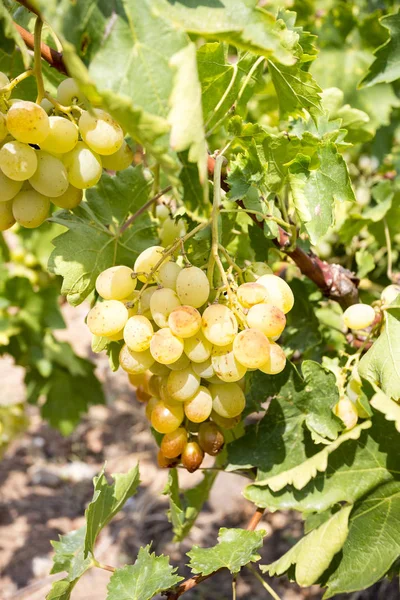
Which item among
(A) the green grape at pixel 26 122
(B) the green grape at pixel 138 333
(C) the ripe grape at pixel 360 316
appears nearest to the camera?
(A) the green grape at pixel 26 122

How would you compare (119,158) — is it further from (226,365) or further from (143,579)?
(143,579)

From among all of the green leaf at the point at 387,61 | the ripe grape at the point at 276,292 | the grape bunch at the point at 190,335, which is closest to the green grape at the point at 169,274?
the grape bunch at the point at 190,335

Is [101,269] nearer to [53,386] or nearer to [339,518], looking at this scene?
[339,518]

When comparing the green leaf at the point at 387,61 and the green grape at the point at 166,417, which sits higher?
the green leaf at the point at 387,61

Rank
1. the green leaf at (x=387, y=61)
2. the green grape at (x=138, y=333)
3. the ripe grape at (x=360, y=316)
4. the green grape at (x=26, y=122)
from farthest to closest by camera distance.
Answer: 1. the green leaf at (x=387, y=61)
2. the ripe grape at (x=360, y=316)
3. the green grape at (x=138, y=333)
4. the green grape at (x=26, y=122)

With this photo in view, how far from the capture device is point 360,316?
2.85 ft

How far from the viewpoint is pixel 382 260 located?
59.8 inches

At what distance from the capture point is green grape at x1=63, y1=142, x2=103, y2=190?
691mm

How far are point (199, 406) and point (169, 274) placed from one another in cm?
18

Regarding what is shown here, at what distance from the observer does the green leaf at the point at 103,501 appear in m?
0.81

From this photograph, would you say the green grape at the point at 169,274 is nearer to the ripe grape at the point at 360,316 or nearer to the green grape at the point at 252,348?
the green grape at the point at 252,348

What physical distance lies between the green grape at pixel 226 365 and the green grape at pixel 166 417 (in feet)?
0.37

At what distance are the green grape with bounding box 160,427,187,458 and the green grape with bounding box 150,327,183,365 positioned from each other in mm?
169

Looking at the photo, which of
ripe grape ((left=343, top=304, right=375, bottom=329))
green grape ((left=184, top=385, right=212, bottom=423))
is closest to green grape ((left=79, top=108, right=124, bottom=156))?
green grape ((left=184, top=385, right=212, bottom=423))
